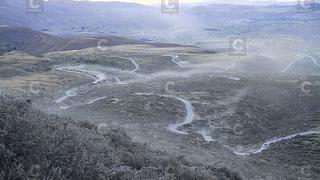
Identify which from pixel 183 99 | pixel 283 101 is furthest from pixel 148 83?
pixel 283 101

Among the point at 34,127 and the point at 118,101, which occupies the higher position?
the point at 34,127

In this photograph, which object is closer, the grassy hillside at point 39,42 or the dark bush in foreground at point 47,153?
the dark bush in foreground at point 47,153

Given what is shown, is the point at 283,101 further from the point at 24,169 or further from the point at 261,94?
the point at 24,169

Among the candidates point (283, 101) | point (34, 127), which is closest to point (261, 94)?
point (283, 101)

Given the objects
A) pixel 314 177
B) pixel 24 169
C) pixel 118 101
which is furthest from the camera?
pixel 118 101

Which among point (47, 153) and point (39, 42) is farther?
point (39, 42)

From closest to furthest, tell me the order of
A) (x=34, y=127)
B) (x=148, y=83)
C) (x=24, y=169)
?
(x=24, y=169) → (x=34, y=127) → (x=148, y=83)

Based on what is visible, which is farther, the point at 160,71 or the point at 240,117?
the point at 160,71

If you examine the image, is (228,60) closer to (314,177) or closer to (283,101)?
(283,101)

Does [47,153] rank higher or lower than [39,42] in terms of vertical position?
higher

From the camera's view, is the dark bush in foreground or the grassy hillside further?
the grassy hillside
